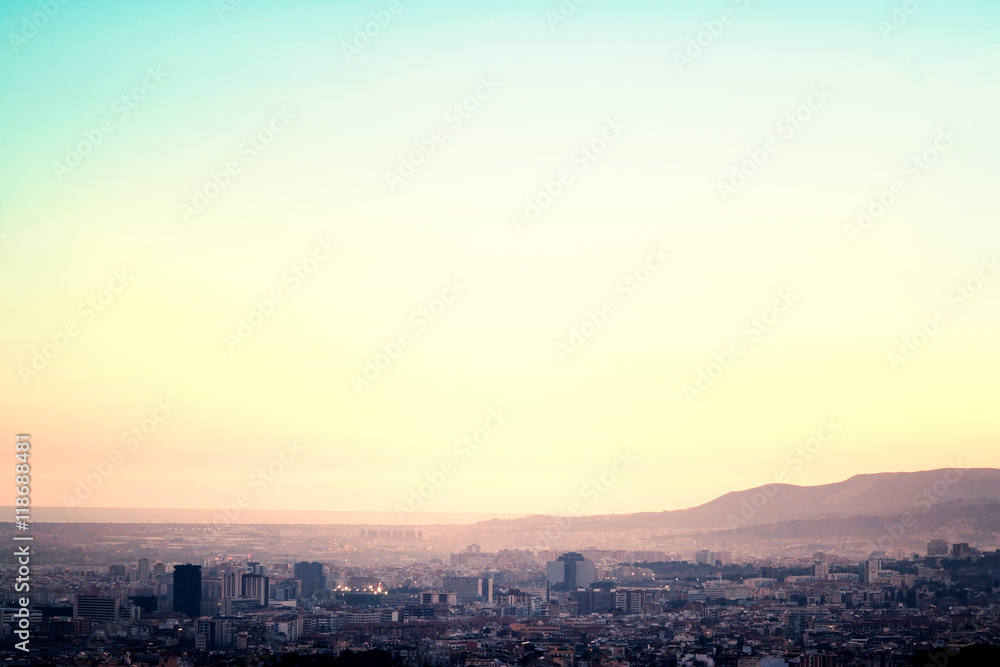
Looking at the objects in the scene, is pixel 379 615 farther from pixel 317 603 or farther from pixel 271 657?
pixel 271 657

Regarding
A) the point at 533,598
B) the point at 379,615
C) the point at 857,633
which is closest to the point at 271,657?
the point at 379,615

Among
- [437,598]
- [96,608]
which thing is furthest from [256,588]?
[96,608]

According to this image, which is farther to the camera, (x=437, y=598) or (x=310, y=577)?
(x=310, y=577)

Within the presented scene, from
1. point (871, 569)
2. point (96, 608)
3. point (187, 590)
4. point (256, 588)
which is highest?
point (187, 590)

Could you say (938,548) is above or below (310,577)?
above

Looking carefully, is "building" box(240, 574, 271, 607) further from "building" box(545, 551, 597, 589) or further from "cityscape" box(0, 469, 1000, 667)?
"building" box(545, 551, 597, 589)

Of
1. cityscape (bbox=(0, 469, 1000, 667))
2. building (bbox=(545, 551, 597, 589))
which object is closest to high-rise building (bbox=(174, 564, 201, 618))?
cityscape (bbox=(0, 469, 1000, 667))

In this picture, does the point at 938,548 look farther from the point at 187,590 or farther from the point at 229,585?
A: the point at 187,590

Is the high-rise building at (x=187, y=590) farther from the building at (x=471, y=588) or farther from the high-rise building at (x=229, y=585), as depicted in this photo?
the building at (x=471, y=588)
